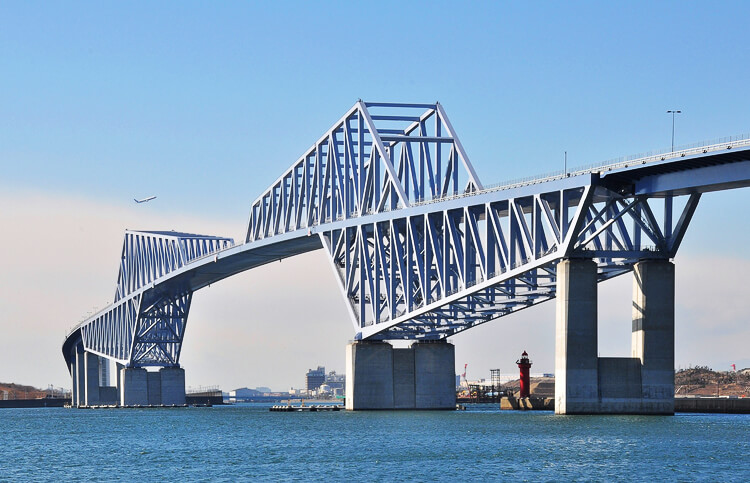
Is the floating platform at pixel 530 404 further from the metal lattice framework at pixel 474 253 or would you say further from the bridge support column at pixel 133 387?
the bridge support column at pixel 133 387

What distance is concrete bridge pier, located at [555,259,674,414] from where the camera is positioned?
90.2 m

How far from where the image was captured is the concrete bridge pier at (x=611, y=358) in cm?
9019

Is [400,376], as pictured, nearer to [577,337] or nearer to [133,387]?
[577,337]

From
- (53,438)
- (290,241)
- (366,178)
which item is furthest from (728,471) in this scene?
(290,241)

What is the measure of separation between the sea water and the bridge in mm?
5333

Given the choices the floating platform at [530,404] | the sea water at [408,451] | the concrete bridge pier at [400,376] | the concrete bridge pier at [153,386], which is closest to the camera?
the sea water at [408,451]

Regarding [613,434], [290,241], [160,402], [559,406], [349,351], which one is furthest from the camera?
[160,402]

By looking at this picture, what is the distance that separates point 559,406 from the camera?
92.4 m

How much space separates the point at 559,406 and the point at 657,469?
30.9 meters

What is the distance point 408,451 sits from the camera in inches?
2918

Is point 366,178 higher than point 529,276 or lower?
higher

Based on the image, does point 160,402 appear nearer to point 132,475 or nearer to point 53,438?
point 53,438

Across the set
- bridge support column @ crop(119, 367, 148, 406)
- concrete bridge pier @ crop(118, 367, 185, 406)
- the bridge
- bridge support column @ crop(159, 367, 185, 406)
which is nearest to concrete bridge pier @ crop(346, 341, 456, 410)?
the bridge

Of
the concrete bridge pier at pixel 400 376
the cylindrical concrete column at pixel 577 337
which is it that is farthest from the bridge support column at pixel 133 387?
the cylindrical concrete column at pixel 577 337
